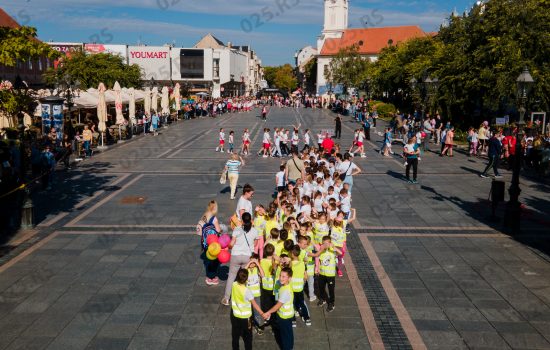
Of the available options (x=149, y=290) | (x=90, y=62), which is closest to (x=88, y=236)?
(x=149, y=290)

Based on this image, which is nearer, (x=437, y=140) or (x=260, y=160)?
(x=260, y=160)

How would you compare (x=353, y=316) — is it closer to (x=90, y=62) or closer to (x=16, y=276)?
(x=16, y=276)

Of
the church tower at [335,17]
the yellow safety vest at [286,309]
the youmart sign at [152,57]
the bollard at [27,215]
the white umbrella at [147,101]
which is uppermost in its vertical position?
the church tower at [335,17]

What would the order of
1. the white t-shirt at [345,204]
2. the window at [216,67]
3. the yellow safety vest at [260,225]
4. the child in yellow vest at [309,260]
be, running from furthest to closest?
the window at [216,67] → the white t-shirt at [345,204] → the yellow safety vest at [260,225] → the child in yellow vest at [309,260]

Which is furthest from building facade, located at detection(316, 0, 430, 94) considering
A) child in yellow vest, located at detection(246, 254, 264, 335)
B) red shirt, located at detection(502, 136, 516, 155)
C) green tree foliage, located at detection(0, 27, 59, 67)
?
child in yellow vest, located at detection(246, 254, 264, 335)

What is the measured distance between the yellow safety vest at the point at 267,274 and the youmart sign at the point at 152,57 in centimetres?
10152

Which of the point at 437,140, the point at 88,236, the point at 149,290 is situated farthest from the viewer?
the point at 437,140

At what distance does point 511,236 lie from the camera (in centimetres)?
1298

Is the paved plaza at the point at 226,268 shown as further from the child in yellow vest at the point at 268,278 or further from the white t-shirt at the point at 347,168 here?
the white t-shirt at the point at 347,168

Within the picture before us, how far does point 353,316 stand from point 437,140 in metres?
25.5

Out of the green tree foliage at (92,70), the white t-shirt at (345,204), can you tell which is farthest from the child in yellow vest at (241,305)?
the green tree foliage at (92,70)

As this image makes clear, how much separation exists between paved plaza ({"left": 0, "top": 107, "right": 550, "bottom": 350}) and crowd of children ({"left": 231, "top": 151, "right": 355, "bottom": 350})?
A: 0.35m

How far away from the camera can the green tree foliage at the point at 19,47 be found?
11.4 metres

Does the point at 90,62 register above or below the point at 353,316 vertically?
above
